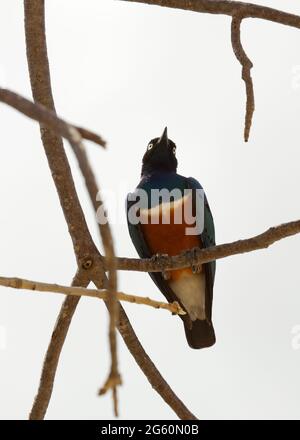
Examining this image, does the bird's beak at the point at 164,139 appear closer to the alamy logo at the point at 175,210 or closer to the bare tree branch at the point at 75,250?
the alamy logo at the point at 175,210

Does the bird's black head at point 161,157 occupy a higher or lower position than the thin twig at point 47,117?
higher

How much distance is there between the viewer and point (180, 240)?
321 inches

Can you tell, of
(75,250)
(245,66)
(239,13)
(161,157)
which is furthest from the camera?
(161,157)

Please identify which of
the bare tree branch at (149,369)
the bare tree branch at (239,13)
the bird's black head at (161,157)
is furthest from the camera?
the bird's black head at (161,157)

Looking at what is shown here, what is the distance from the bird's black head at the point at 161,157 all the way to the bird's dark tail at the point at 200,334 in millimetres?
1918

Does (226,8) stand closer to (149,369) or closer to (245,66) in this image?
(245,66)

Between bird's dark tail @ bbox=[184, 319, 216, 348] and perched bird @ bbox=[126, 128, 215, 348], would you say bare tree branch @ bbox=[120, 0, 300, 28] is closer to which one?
perched bird @ bbox=[126, 128, 215, 348]

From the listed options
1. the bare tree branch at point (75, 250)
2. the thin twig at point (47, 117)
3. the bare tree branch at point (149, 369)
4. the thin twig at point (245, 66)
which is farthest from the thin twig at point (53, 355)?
the thin twig at point (47, 117)

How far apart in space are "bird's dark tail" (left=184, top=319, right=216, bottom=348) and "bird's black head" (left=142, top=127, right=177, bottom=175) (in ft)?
6.29

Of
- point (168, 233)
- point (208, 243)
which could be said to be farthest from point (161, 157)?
point (208, 243)

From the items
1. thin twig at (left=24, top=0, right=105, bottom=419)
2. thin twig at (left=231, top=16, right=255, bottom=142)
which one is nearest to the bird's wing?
thin twig at (left=231, top=16, right=255, bottom=142)

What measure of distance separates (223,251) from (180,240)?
368 centimetres

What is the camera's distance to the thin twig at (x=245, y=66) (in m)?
4.90

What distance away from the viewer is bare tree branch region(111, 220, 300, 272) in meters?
4.19
